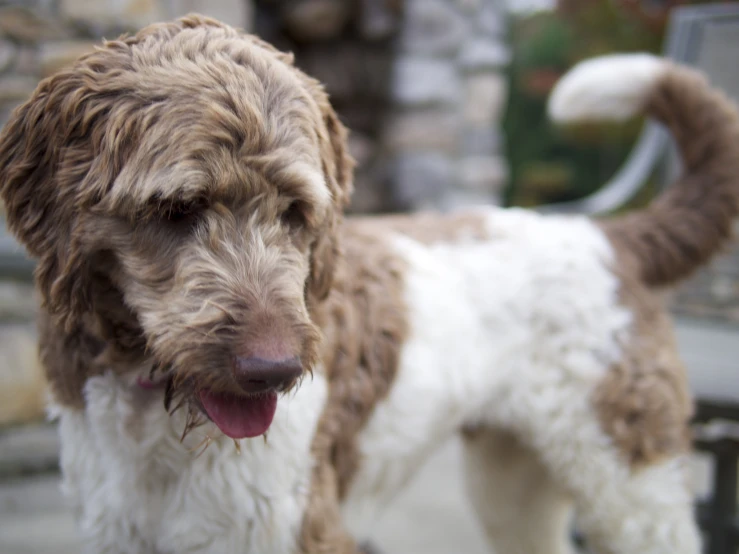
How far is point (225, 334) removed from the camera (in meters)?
1.24

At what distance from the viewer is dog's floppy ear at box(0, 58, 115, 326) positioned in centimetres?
134

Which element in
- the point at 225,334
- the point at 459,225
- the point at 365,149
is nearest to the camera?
the point at 225,334

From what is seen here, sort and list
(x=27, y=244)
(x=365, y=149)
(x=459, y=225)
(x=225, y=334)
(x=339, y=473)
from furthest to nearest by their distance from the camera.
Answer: (x=365, y=149) → (x=459, y=225) → (x=339, y=473) → (x=27, y=244) → (x=225, y=334)

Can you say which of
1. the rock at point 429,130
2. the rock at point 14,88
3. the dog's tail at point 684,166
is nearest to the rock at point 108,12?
the rock at point 14,88

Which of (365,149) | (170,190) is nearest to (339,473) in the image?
(170,190)

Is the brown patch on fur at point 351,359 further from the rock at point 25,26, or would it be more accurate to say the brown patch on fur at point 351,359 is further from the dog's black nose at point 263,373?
the rock at point 25,26

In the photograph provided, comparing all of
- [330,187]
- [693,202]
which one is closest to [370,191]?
[693,202]

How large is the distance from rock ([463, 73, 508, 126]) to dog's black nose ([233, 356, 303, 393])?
4220 millimetres

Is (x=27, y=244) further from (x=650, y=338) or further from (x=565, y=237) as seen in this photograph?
(x=650, y=338)

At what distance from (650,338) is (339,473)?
102 centimetres

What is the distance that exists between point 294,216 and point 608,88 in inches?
56.7

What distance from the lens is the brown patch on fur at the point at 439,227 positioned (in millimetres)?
A: 2293

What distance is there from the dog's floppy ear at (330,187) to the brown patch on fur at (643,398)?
95cm

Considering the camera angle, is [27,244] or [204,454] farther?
[204,454]
